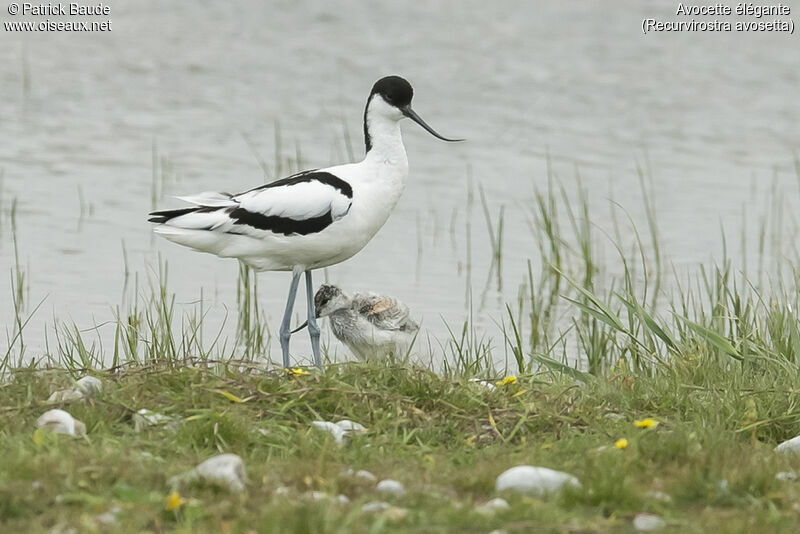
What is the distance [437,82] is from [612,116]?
2.27 meters

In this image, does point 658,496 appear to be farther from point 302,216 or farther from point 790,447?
point 302,216

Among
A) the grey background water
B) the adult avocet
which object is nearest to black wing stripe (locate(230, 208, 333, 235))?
the adult avocet

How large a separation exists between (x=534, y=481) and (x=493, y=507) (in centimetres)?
27

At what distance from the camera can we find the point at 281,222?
22.1ft

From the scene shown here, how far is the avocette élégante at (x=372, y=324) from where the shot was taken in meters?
6.93

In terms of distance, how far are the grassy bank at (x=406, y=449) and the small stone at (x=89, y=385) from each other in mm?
40

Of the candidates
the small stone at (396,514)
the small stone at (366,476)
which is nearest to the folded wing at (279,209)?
the small stone at (366,476)

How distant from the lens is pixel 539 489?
13.9 ft

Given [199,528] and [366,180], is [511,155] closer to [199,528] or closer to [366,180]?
[366,180]

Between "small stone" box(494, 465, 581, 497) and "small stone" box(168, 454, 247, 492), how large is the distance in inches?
34.1

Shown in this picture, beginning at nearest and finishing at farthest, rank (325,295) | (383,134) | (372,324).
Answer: (372,324) → (383,134) → (325,295)

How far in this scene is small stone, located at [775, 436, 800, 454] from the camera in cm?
497

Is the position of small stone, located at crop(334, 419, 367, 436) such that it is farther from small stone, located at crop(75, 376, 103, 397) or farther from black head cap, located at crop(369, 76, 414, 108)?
black head cap, located at crop(369, 76, 414, 108)

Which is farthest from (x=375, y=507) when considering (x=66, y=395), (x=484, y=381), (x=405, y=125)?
(x=405, y=125)
